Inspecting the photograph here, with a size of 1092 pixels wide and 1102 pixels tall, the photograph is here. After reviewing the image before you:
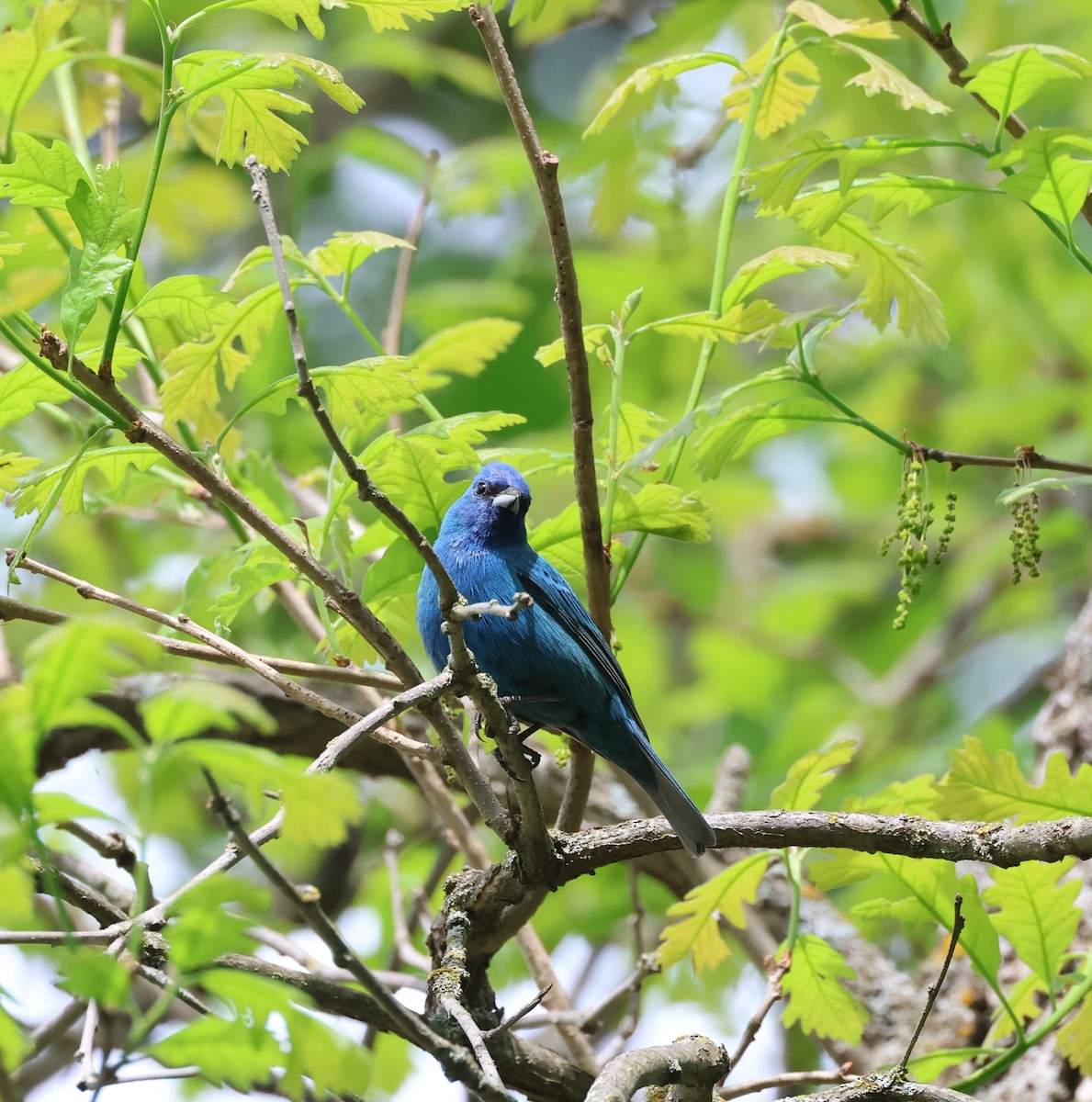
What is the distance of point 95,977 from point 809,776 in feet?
6.86

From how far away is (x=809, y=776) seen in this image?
3.30m

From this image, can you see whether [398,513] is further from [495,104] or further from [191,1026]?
[495,104]

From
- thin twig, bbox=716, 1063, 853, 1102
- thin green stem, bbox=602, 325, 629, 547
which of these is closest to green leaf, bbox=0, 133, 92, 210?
→ thin green stem, bbox=602, 325, 629, 547

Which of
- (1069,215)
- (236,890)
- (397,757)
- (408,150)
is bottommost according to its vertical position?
(397,757)

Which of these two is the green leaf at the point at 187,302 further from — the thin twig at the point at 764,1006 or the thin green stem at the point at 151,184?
the thin twig at the point at 764,1006

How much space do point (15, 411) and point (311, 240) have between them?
6.08 metres

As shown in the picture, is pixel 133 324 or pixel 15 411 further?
pixel 133 324

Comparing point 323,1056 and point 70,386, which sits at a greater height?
point 70,386

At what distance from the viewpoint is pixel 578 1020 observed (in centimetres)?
396

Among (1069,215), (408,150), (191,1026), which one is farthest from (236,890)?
(408,150)

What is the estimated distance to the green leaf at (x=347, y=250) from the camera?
325 centimetres

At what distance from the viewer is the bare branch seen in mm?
2422

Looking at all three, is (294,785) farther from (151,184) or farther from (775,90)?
(775,90)

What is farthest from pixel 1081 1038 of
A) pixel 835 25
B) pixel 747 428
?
pixel 835 25
